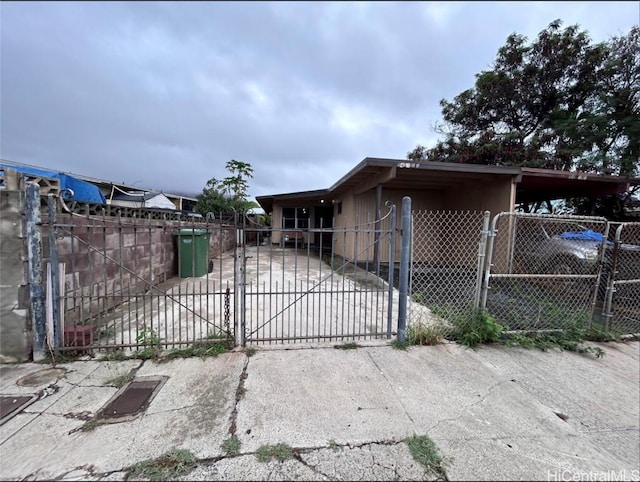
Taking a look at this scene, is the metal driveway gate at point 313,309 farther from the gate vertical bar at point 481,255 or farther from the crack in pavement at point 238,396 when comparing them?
the gate vertical bar at point 481,255

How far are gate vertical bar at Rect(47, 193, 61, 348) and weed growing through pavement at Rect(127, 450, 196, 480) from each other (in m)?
2.10

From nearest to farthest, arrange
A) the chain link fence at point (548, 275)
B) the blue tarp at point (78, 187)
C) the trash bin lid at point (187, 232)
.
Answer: the chain link fence at point (548, 275)
the blue tarp at point (78, 187)
the trash bin lid at point (187, 232)

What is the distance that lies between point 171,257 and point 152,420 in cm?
559

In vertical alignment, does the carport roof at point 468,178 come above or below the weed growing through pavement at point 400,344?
above

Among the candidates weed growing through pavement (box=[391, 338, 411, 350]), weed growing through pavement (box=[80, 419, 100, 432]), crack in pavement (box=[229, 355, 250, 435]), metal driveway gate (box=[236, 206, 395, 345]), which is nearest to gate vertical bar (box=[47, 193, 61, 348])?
weed growing through pavement (box=[80, 419, 100, 432])

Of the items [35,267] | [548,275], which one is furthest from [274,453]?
[548,275]

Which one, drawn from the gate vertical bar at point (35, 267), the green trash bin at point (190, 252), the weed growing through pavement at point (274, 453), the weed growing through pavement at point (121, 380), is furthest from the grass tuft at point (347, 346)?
the green trash bin at point (190, 252)

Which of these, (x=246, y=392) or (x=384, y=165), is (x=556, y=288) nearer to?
(x=384, y=165)

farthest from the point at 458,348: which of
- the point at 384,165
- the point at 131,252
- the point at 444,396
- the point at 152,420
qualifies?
the point at 131,252

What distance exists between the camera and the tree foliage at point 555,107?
9023 millimetres

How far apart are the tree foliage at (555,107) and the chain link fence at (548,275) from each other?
5142 mm

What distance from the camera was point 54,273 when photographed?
9.21 feet

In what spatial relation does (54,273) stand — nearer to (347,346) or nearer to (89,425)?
(89,425)

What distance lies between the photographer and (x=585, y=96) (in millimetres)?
10312
